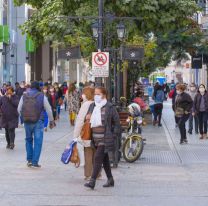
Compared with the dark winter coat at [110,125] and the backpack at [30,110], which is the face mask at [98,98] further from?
the backpack at [30,110]

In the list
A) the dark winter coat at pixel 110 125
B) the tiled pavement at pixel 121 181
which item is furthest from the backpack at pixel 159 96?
the dark winter coat at pixel 110 125

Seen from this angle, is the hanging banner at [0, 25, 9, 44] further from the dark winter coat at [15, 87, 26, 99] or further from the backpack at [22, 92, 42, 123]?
the backpack at [22, 92, 42, 123]

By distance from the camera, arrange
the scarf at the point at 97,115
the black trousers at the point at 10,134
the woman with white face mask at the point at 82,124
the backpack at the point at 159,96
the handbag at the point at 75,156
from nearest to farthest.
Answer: the scarf at the point at 97,115 → the woman with white face mask at the point at 82,124 → the handbag at the point at 75,156 → the black trousers at the point at 10,134 → the backpack at the point at 159,96

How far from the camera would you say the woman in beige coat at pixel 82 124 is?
12418 millimetres

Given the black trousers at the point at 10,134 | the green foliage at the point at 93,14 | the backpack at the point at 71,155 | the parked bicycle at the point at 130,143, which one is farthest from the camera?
the green foliage at the point at 93,14

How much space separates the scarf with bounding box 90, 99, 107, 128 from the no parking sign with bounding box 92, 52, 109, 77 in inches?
186

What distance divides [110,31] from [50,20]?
197 centimetres

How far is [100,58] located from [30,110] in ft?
8.95

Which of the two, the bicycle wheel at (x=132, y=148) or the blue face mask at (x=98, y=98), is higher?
the blue face mask at (x=98, y=98)

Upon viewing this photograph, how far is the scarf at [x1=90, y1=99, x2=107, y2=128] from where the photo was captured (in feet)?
39.3

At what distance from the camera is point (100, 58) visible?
55.3 feet

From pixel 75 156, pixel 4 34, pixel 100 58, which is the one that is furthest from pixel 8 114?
pixel 4 34

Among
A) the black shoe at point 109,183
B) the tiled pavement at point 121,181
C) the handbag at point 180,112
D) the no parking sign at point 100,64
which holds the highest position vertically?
the no parking sign at point 100,64

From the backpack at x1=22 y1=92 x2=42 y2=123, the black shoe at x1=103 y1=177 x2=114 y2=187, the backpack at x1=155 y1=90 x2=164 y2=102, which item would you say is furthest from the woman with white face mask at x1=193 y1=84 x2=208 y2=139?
the black shoe at x1=103 y1=177 x2=114 y2=187
